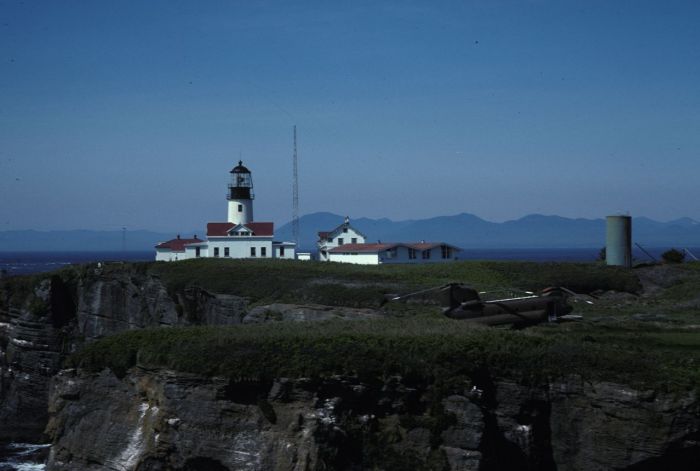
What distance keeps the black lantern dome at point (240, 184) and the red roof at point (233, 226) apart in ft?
15.5

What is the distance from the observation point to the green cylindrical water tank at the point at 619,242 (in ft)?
204

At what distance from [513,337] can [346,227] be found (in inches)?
2388

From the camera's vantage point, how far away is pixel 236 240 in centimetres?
8188

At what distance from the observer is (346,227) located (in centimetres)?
8962

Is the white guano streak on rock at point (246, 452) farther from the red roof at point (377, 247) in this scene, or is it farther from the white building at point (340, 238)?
the white building at point (340, 238)

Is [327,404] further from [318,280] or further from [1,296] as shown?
[1,296]

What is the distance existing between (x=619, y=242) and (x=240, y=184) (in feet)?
135

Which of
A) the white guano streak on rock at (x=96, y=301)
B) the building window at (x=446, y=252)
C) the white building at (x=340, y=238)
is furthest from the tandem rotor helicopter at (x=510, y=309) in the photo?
the white building at (x=340, y=238)

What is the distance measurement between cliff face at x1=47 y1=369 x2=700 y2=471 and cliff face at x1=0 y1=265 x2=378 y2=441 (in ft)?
77.0

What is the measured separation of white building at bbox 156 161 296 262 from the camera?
3209 inches

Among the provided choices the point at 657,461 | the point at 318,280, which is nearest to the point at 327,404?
the point at 657,461

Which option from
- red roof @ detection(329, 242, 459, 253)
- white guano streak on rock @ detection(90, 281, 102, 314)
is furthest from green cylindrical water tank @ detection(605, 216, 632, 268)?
white guano streak on rock @ detection(90, 281, 102, 314)

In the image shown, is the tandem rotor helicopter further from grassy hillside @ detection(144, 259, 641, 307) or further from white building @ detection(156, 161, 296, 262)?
white building @ detection(156, 161, 296, 262)

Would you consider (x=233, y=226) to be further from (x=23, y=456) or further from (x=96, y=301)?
(x=23, y=456)
